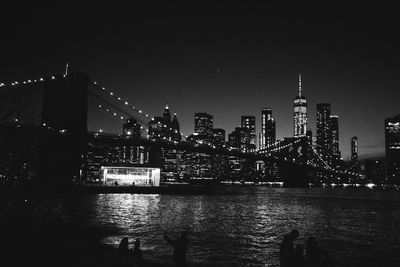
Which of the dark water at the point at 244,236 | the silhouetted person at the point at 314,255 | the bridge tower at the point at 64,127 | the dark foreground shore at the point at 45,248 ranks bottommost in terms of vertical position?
the dark water at the point at 244,236

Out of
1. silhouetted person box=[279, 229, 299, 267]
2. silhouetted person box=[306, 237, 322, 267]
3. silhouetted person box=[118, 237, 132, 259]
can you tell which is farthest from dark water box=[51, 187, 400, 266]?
silhouetted person box=[279, 229, 299, 267]

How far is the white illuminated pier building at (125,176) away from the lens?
204ft

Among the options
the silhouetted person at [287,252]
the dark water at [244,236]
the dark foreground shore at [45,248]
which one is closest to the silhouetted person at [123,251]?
the dark foreground shore at [45,248]

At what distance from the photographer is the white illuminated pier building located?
62031mm

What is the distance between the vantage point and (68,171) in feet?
176

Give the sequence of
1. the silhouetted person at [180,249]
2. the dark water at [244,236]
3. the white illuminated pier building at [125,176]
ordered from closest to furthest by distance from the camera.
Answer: the silhouetted person at [180,249], the dark water at [244,236], the white illuminated pier building at [125,176]

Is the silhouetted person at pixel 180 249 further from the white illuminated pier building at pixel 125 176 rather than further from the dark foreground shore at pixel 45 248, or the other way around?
the white illuminated pier building at pixel 125 176

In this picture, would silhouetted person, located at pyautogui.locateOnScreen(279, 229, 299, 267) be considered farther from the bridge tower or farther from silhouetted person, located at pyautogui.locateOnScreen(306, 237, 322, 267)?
the bridge tower

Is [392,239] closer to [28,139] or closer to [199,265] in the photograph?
[199,265]

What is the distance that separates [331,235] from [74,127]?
39517mm

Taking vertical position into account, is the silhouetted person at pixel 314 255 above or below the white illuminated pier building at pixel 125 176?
below

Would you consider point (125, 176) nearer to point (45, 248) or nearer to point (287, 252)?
point (45, 248)

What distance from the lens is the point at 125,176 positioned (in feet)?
205

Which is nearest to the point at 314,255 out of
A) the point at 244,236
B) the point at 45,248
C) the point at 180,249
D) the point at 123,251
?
the point at 180,249
